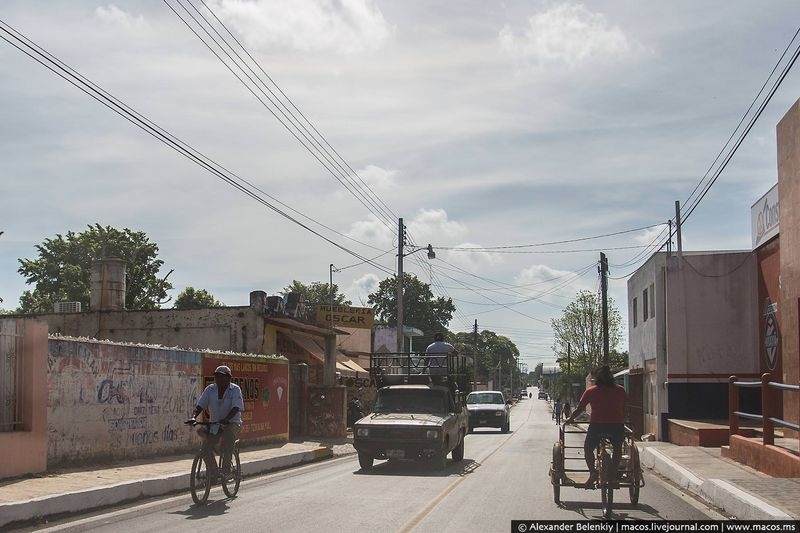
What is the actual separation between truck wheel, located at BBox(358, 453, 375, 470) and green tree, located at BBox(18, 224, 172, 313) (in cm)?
4227

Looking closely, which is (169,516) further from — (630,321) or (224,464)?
(630,321)

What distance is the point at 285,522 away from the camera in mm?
9148

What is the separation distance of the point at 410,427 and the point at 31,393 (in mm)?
6842

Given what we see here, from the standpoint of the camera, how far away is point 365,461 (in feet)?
52.6

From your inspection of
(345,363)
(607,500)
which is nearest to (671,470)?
(607,500)

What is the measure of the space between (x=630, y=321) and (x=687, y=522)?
26609 mm

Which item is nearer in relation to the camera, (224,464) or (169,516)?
(169,516)

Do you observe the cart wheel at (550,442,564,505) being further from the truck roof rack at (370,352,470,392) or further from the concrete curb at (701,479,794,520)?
the truck roof rack at (370,352,470,392)

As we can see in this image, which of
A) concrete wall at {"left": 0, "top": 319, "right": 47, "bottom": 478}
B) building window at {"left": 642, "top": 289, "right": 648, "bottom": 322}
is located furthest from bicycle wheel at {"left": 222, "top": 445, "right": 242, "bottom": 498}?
building window at {"left": 642, "top": 289, "right": 648, "bottom": 322}

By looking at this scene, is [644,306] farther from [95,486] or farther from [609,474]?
[95,486]

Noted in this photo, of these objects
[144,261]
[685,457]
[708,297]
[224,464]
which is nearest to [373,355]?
[685,457]

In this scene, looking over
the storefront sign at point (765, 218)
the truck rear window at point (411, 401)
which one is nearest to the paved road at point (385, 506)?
the truck rear window at point (411, 401)

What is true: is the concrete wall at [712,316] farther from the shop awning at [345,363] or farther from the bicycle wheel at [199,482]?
the bicycle wheel at [199,482]

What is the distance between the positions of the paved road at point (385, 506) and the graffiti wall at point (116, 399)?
106 inches
